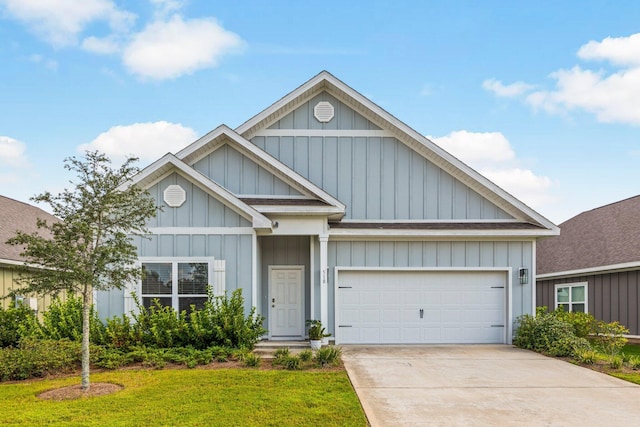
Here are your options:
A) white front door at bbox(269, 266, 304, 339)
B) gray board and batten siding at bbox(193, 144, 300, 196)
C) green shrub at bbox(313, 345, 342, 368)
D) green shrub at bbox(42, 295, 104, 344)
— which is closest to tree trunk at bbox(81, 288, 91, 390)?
green shrub at bbox(42, 295, 104, 344)

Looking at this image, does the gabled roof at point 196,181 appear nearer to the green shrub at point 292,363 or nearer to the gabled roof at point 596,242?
the green shrub at point 292,363

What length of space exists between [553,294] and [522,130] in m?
6.52

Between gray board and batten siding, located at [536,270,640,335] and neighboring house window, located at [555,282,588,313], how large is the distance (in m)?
0.20

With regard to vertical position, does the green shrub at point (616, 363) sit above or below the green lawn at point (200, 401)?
below

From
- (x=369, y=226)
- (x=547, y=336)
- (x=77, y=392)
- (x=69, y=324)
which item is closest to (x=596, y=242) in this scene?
(x=547, y=336)

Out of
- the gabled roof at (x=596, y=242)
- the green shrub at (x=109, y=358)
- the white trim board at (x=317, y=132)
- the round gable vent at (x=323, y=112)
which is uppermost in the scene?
the round gable vent at (x=323, y=112)

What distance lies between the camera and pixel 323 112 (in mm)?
14852

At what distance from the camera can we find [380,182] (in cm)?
1469

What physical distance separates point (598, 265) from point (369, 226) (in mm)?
8629

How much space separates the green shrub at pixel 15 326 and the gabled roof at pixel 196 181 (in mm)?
3787

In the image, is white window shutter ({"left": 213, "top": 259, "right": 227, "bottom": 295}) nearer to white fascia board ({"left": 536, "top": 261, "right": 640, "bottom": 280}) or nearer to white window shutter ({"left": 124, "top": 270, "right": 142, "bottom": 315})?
white window shutter ({"left": 124, "top": 270, "right": 142, "bottom": 315})

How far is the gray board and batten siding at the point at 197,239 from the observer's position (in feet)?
39.5

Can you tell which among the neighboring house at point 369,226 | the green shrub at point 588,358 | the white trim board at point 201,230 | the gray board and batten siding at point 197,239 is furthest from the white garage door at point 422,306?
the white trim board at point 201,230

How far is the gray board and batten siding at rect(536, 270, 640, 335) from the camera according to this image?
630 inches
